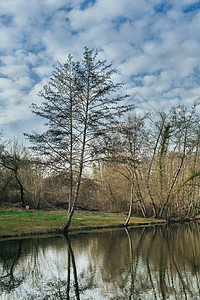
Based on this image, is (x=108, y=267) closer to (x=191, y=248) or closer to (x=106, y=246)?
(x=106, y=246)

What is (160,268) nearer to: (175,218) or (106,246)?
(106,246)

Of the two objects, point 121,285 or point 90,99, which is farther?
point 90,99

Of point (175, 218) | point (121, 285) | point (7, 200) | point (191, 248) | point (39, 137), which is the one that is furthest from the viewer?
point (7, 200)

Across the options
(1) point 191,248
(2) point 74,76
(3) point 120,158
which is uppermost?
(2) point 74,76

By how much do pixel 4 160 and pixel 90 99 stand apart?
46.8 feet

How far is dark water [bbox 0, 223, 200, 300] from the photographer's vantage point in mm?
6648

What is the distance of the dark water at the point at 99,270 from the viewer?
21.8 ft

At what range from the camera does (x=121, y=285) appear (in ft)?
23.3

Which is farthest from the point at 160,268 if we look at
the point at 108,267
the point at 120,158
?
the point at 120,158

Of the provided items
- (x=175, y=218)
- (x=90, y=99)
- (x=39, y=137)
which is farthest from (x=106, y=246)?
(x=175, y=218)

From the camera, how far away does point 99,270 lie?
8.60m

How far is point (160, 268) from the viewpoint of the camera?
8695 mm

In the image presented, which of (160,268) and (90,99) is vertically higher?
(90,99)

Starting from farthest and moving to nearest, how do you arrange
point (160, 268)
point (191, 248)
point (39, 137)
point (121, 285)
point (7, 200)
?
point (7, 200) → point (39, 137) → point (191, 248) → point (160, 268) → point (121, 285)
